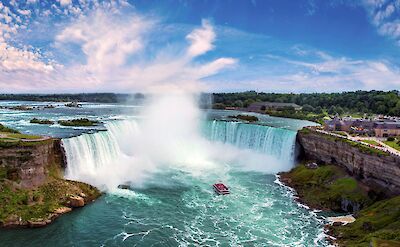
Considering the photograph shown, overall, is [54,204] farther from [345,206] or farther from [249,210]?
[345,206]

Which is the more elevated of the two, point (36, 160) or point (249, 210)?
point (36, 160)

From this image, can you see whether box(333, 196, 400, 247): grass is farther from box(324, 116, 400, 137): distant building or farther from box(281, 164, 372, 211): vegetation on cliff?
box(324, 116, 400, 137): distant building

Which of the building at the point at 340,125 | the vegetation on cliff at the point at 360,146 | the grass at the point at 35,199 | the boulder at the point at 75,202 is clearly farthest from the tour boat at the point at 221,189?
the building at the point at 340,125

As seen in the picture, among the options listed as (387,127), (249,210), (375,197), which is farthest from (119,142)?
(387,127)

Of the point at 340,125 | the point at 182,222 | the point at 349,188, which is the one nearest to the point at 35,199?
the point at 182,222

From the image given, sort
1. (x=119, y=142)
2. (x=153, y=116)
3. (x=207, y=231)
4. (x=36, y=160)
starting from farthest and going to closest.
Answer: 1. (x=153, y=116)
2. (x=119, y=142)
3. (x=36, y=160)
4. (x=207, y=231)

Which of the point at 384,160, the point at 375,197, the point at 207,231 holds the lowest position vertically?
the point at 207,231

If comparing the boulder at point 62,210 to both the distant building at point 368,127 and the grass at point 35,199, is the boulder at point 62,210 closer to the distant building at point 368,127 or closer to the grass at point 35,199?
the grass at point 35,199
